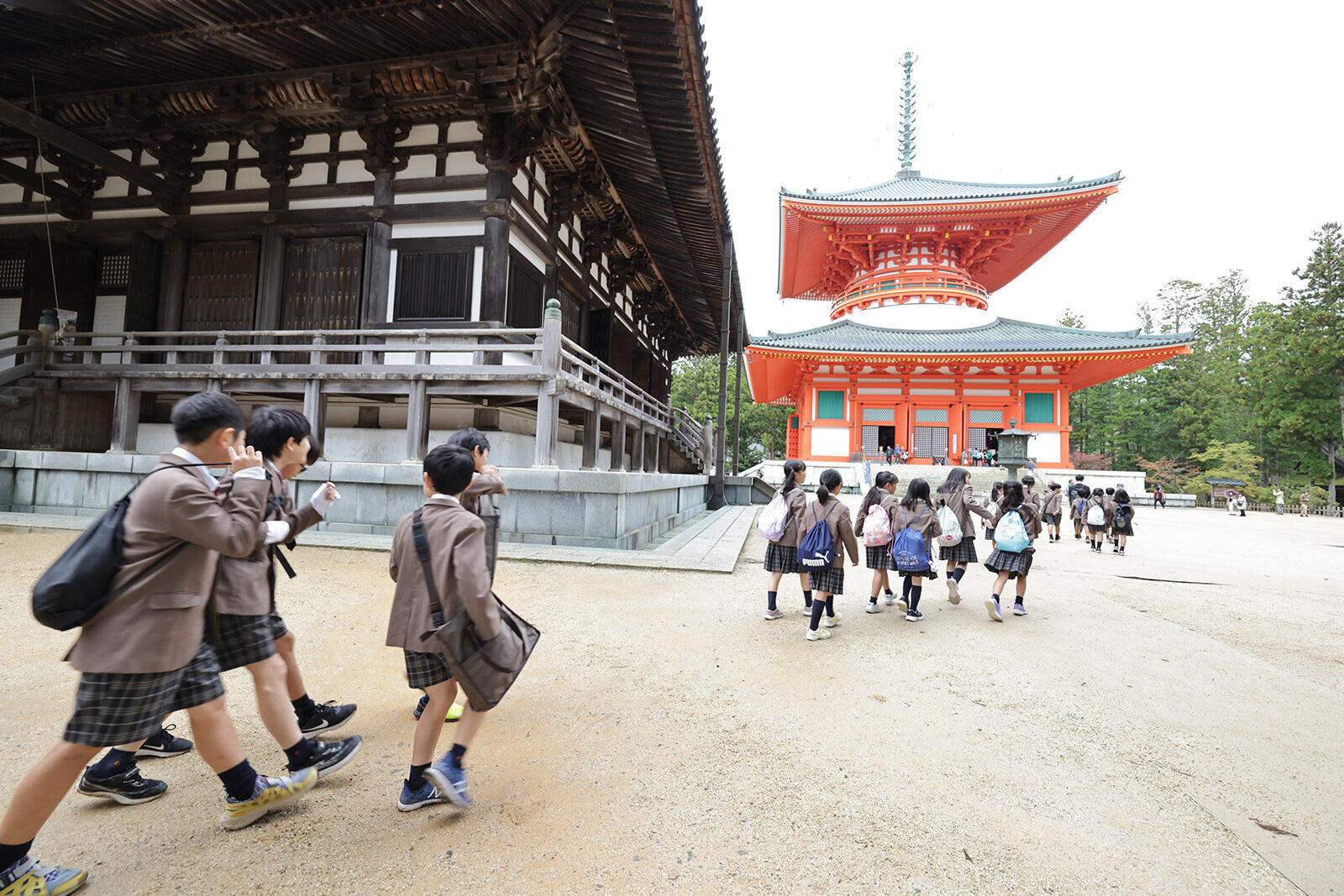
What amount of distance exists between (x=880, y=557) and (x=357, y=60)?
8764mm

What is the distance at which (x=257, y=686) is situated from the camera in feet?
7.11

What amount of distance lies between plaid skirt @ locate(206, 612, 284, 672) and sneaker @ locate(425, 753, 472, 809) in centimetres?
74

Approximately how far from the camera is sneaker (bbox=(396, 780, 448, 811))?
6.93 feet

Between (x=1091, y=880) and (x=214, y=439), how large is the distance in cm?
306

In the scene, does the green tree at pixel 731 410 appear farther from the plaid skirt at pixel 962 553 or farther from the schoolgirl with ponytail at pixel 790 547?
the schoolgirl with ponytail at pixel 790 547

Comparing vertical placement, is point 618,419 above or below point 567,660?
→ above

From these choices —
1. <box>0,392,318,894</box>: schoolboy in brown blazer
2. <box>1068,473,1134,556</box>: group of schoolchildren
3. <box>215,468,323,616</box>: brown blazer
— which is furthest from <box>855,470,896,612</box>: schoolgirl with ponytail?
<box>1068,473,1134,556</box>: group of schoolchildren

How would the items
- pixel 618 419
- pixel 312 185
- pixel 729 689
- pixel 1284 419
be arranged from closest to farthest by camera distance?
1. pixel 729 689
2. pixel 312 185
3. pixel 618 419
4. pixel 1284 419

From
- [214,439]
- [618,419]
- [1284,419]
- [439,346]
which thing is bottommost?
[214,439]

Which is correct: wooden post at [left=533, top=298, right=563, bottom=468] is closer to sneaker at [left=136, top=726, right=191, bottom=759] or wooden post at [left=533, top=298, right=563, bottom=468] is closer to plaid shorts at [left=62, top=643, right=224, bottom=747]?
sneaker at [left=136, top=726, right=191, bottom=759]

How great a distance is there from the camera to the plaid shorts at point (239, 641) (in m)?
2.13

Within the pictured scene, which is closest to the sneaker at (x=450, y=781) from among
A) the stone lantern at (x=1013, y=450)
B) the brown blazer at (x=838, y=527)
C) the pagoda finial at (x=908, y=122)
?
the brown blazer at (x=838, y=527)

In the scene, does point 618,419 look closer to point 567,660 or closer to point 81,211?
point 567,660

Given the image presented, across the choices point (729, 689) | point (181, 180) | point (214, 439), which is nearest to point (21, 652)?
point (214, 439)
